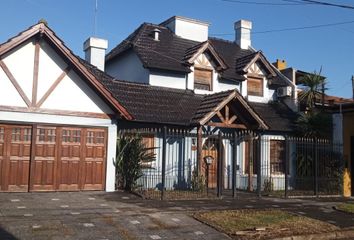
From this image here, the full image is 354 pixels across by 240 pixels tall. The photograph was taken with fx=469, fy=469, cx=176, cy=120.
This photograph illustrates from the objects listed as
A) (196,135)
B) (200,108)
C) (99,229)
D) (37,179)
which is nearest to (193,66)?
(200,108)

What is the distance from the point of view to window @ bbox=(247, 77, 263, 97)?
22.7m

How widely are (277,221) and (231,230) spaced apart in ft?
5.96

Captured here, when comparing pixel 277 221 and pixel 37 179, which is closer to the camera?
pixel 277 221

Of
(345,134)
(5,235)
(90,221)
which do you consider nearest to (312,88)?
(345,134)

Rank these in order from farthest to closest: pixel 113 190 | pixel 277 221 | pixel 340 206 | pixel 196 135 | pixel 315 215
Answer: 1. pixel 196 135
2. pixel 113 190
3. pixel 340 206
4. pixel 315 215
5. pixel 277 221

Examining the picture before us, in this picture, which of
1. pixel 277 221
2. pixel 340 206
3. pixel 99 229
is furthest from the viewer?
pixel 340 206

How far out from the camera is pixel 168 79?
20422 mm

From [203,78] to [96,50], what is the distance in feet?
16.6

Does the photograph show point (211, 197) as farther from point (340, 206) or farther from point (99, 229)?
point (99, 229)

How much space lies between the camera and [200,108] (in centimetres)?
1880

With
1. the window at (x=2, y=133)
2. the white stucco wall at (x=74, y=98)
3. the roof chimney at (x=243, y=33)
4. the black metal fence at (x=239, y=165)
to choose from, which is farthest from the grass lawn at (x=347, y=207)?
the roof chimney at (x=243, y=33)

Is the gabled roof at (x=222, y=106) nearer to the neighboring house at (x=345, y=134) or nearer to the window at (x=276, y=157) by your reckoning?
the window at (x=276, y=157)

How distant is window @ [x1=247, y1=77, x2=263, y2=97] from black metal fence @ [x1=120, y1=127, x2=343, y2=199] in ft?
8.57

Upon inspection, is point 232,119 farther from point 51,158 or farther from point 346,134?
point 51,158
